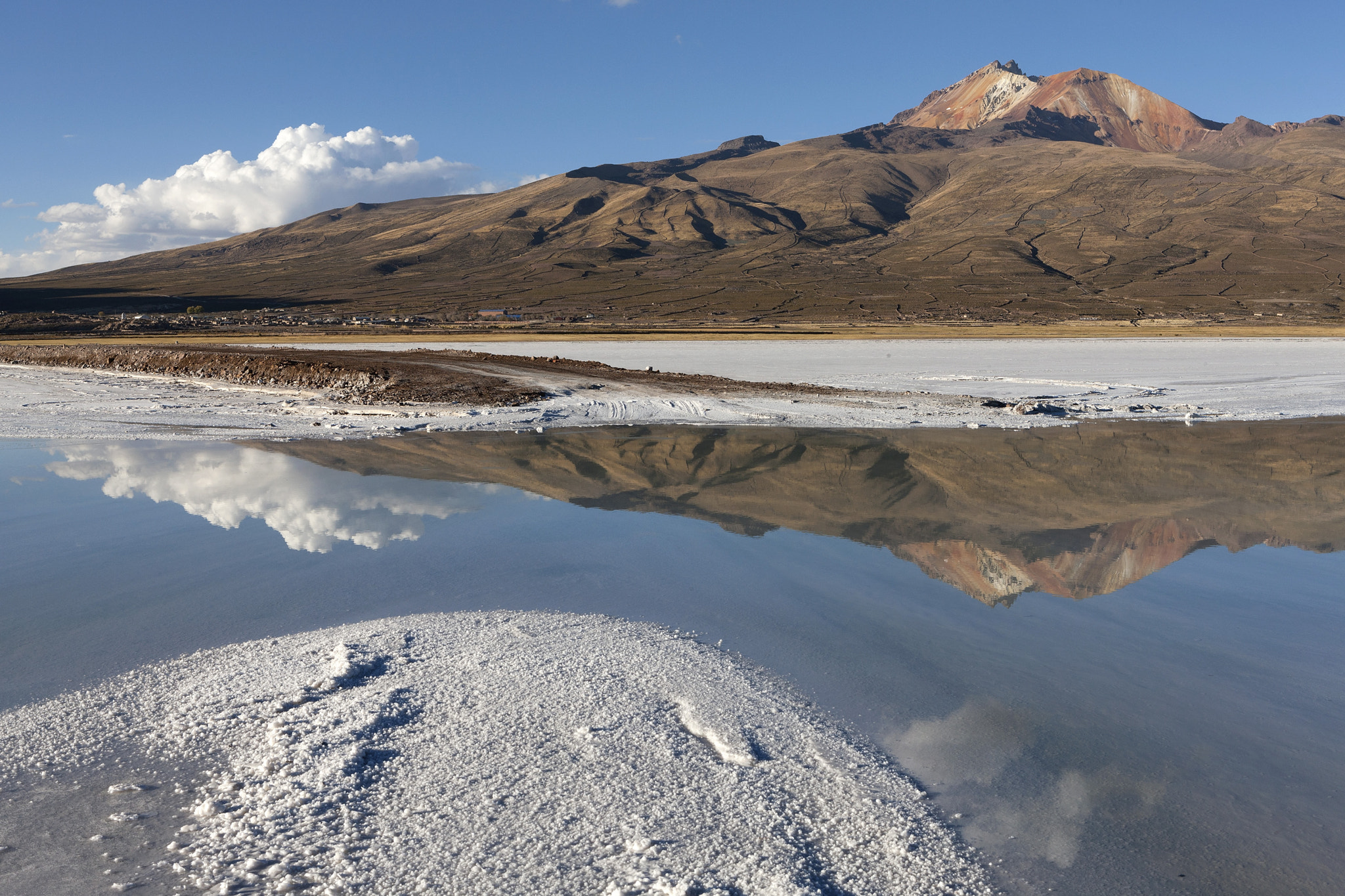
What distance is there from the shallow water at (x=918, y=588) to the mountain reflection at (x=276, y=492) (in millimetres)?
73

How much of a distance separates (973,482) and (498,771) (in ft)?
34.0

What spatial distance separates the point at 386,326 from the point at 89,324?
28.6 m

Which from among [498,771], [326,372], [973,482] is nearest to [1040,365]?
[973,482]

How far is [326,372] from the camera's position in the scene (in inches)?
1140

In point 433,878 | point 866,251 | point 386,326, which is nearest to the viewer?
point 433,878

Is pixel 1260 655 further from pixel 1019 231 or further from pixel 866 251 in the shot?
pixel 1019 231

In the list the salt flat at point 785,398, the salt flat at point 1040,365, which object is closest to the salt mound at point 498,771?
the salt flat at point 785,398

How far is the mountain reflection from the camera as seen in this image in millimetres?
10492

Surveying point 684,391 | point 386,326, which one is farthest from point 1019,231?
point 684,391

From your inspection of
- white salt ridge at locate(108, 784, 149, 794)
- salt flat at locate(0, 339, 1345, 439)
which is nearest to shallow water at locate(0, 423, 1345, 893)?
white salt ridge at locate(108, 784, 149, 794)

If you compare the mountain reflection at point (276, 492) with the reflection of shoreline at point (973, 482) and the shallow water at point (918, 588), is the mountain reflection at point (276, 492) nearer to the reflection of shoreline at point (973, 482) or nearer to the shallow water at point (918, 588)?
the shallow water at point (918, 588)

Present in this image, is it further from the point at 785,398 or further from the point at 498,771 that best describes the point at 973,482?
the point at 785,398

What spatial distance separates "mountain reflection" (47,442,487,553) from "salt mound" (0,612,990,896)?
12.9ft

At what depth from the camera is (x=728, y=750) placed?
5039 millimetres
